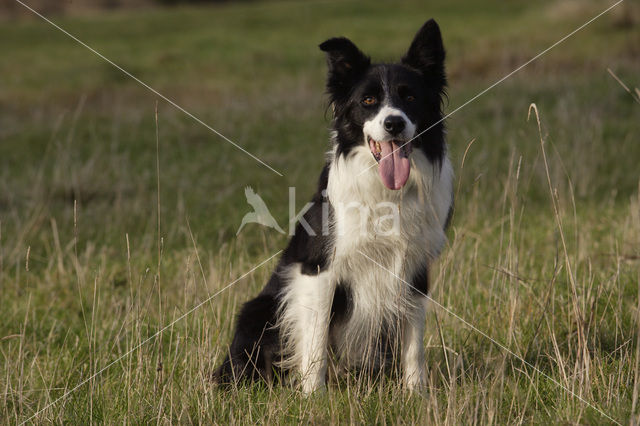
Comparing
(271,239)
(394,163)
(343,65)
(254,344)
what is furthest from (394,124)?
(271,239)

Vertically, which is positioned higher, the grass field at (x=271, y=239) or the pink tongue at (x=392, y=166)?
the pink tongue at (x=392, y=166)

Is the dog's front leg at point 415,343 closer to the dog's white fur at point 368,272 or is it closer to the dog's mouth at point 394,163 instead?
the dog's white fur at point 368,272

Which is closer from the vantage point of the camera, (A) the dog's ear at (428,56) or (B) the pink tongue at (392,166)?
(B) the pink tongue at (392,166)

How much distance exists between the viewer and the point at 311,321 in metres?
3.65

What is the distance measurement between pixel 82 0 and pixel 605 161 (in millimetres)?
36545

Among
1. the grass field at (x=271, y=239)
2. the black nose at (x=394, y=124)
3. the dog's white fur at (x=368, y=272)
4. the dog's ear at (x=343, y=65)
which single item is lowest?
the grass field at (x=271, y=239)

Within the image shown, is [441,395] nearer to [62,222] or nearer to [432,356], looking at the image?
[432,356]

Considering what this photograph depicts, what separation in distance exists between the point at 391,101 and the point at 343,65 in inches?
16.1

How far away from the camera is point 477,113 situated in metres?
11.2

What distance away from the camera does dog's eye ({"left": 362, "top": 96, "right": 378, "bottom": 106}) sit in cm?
371

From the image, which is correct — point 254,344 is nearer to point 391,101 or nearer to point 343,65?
point 391,101

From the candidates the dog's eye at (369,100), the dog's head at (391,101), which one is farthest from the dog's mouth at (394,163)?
the dog's eye at (369,100)

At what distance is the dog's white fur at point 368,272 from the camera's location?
11.8 ft

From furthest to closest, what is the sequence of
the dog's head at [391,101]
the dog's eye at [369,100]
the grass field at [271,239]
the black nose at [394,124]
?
the dog's eye at [369,100] < the dog's head at [391,101] < the black nose at [394,124] < the grass field at [271,239]
